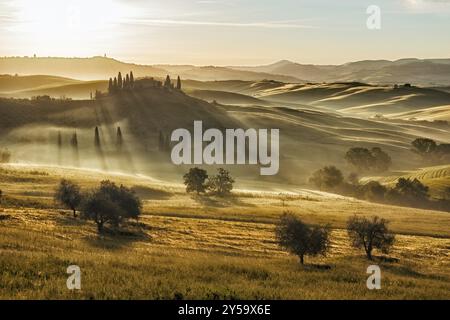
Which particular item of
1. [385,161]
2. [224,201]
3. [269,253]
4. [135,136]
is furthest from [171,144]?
[269,253]

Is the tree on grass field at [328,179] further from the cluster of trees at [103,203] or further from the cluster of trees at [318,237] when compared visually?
the cluster of trees at [103,203]

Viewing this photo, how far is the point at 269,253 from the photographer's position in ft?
160

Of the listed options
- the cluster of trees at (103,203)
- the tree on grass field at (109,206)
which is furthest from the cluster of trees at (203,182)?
the tree on grass field at (109,206)

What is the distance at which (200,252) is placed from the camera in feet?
144

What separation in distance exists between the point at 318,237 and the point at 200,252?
38.0ft

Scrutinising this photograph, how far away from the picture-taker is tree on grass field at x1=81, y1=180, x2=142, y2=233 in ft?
181

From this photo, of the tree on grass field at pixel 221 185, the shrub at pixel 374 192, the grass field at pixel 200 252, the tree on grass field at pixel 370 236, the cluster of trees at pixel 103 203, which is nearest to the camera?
the grass field at pixel 200 252

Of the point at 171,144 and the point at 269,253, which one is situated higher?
the point at 171,144

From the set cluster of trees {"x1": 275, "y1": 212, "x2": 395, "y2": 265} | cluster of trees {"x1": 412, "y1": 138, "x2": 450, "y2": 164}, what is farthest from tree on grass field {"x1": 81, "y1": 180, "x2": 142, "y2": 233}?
cluster of trees {"x1": 412, "y1": 138, "x2": 450, "y2": 164}

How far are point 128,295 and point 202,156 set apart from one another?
141198mm

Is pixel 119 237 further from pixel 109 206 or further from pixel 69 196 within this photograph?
pixel 69 196

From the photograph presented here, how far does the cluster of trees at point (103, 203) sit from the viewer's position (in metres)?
55.2

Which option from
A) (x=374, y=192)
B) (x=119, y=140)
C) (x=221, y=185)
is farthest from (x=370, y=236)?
(x=119, y=140)
